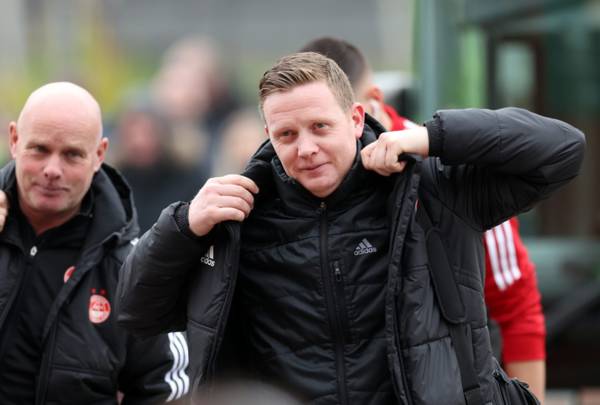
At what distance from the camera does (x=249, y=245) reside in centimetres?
298

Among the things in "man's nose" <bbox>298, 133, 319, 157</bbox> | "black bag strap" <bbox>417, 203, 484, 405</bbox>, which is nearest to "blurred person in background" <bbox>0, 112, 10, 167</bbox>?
"man's nose" <bbox>298, 133, 319, 157</bbox>

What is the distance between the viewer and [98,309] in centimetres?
358

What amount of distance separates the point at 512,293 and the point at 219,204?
152 cm

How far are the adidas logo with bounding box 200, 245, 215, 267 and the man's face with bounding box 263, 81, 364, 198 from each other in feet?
0.94

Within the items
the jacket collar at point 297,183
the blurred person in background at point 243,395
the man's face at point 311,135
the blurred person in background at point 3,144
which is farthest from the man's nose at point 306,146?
the blurred person in background at point 3,144

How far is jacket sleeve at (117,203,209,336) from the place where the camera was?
2893mm

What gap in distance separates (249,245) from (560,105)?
498 cm

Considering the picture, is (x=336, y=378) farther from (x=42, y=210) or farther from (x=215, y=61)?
(x=215, y=61)

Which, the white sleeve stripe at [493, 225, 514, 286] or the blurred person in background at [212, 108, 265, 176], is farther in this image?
the blurred person in background at [212, 108, 265, 176]

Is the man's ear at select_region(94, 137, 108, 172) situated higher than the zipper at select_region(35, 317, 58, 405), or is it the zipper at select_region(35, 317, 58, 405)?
the man's ear at select_region(94, 137, 108, 172)

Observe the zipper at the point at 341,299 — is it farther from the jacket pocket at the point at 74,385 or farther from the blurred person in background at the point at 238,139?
the blurred person in background at the point at 238,139

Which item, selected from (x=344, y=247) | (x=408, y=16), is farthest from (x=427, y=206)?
(x=408, y=16)

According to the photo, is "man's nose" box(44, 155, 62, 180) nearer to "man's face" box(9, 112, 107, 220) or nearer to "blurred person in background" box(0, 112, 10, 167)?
"man's face" box(9, 112, 107, 220)

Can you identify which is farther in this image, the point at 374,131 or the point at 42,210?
the point at 42,210
